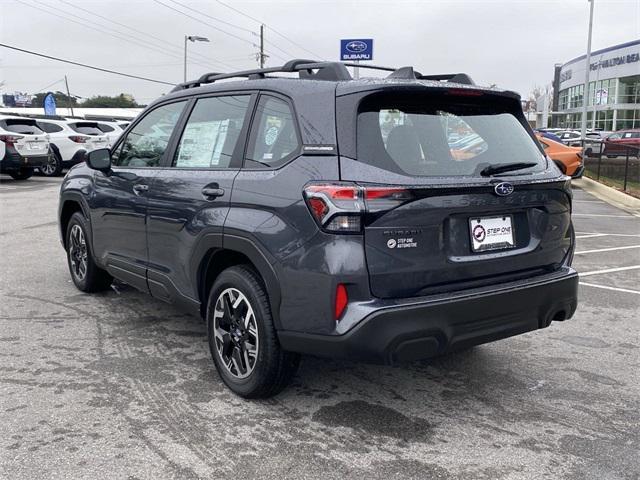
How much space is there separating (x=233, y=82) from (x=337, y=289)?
1751 millimetres

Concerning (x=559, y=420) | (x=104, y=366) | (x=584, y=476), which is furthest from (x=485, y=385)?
(x=104, y=366)

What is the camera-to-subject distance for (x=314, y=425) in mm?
3338

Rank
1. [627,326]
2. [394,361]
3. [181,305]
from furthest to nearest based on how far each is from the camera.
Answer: [627,326], [181,305], [394,361]

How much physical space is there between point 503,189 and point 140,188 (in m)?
2.50

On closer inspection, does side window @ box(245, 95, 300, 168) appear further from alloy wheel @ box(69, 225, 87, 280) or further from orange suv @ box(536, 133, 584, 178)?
orange suv @ box(536, 133, 584, 178)

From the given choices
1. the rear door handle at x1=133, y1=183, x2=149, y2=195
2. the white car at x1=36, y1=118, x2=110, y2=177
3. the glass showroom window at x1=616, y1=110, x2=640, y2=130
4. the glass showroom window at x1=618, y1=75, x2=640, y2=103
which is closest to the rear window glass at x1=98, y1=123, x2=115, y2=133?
the white car at x1=36, y1=118, x2=110, y2=177

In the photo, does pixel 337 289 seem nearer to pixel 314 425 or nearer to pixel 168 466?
pixel 314 425

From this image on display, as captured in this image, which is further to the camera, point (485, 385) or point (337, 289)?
point (485, 385)

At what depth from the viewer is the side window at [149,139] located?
4477mm

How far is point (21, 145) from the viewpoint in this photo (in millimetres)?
16766

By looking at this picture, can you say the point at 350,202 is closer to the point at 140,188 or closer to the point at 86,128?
the point at 140,188

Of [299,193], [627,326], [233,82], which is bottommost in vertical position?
[627,326]

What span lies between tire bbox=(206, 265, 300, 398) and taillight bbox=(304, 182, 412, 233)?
0.65 meters

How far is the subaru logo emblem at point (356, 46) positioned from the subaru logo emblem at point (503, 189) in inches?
821
